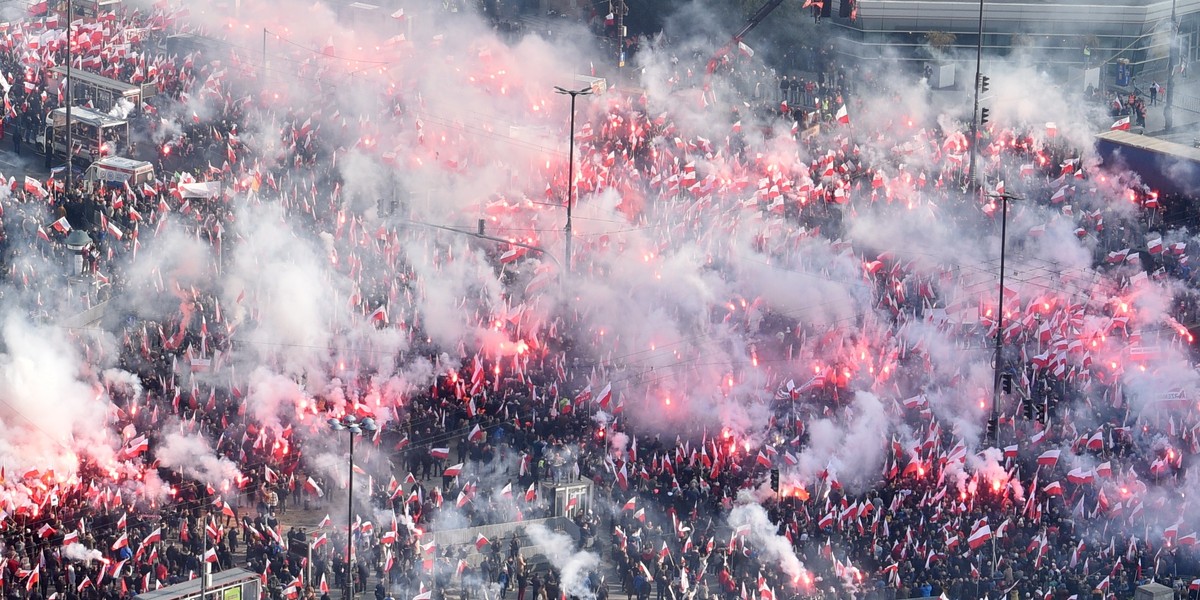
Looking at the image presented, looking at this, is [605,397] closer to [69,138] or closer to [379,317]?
[379,317]

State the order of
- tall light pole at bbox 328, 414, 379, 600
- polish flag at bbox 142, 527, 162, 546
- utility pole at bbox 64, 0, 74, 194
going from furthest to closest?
utility pole at bbox 64, 0, 74, 194 → polish flag at bbox 142, 527, 162, 546 → tall light pole at bbox 328, 414, 379, 600

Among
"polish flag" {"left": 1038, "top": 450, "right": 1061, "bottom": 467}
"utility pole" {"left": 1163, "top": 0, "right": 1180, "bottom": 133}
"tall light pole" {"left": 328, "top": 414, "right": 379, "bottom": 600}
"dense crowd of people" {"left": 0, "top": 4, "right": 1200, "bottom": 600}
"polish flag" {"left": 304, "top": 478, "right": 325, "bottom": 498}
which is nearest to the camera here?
"tall light pole" {"left": 328, "top": 414, "right": 379, "bottom": 600}

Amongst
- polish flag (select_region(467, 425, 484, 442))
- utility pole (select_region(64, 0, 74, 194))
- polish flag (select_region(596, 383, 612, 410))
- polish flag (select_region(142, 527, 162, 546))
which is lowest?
polish flag (select_region(142, 527, 162, 546))

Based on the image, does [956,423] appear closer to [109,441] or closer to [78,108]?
[109,441]

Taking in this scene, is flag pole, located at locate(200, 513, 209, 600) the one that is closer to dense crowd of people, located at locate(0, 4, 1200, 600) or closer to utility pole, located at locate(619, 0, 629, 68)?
dense crowd of people, located at locate(0, 4, 1200, 600)

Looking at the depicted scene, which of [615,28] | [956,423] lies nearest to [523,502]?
[956,423]

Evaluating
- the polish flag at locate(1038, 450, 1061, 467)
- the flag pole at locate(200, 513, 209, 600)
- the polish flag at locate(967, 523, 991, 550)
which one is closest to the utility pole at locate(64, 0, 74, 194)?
the flag pole at locate(200, 513, 209, 600)

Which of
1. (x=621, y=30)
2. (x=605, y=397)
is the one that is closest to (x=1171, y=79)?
(x=621, y=30)
